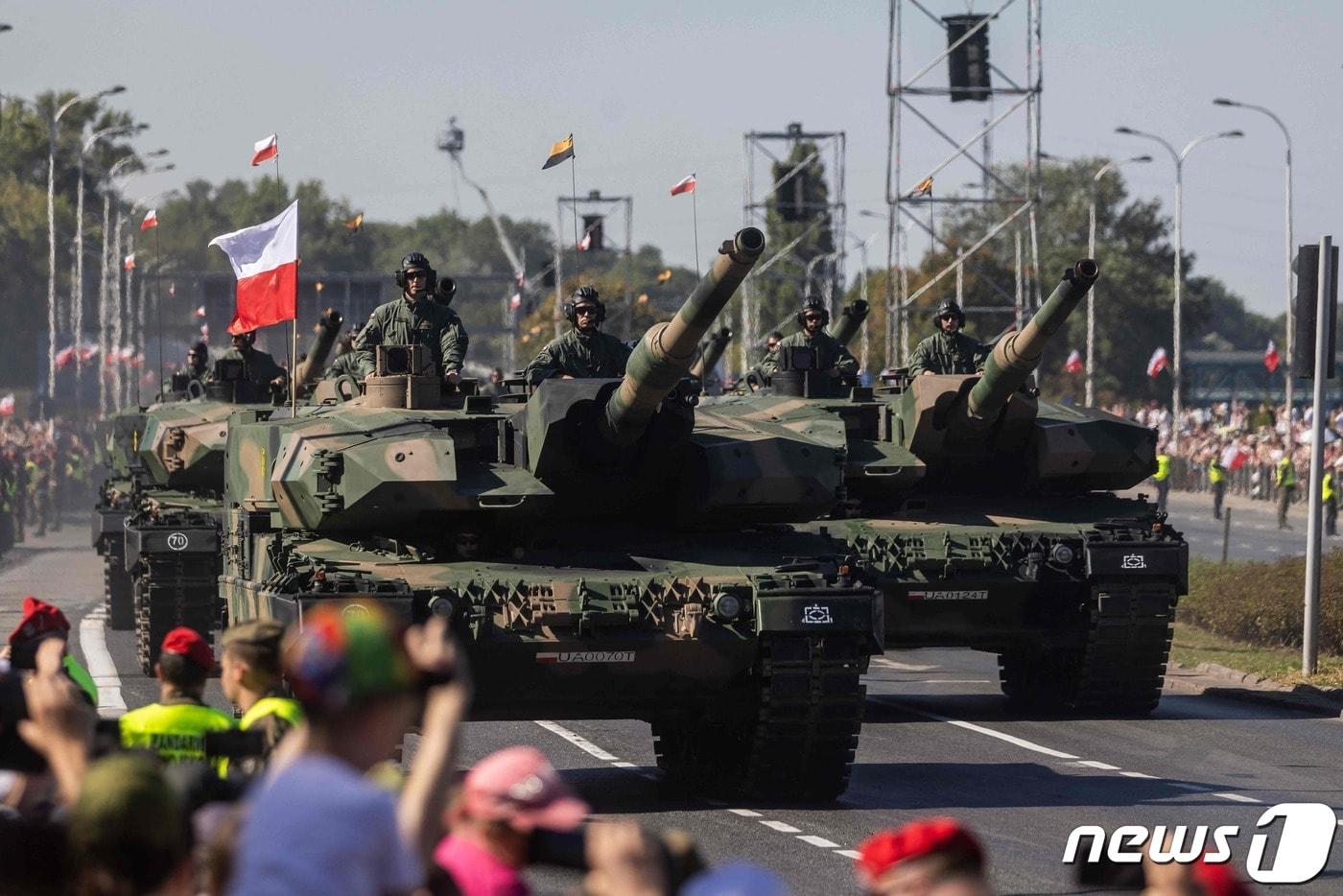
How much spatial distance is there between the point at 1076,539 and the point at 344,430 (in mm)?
6418

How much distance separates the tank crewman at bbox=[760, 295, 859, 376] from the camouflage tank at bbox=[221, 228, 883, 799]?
19.8 feet

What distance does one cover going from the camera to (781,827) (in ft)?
44.8

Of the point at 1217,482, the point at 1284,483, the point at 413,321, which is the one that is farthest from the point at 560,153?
the point at 1217,482

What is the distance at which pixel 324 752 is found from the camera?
497 cm

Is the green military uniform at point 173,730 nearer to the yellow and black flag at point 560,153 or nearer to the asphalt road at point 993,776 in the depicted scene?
the asphalt road at point 993,776

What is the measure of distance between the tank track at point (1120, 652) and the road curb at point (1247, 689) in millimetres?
1140

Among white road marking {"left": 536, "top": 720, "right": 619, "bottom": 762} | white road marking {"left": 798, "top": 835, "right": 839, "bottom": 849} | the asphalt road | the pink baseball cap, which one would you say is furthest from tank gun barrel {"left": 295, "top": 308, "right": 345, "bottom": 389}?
the pink baseball cap

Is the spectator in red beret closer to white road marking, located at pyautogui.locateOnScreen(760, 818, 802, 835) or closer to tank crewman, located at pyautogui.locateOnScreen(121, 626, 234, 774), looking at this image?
tank crewman, located at pyautogui.locateOnScreen(121, 626, 234, 774)

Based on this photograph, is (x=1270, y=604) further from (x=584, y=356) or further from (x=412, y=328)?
(x=584, y=356)

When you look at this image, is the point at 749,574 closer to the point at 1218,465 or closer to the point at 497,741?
the point at 497,741

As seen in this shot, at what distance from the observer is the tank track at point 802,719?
1437 centimetres

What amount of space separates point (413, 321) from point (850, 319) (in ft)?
26.6

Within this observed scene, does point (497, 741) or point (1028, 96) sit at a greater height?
point (1028, 96)

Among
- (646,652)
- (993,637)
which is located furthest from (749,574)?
(993,637)
